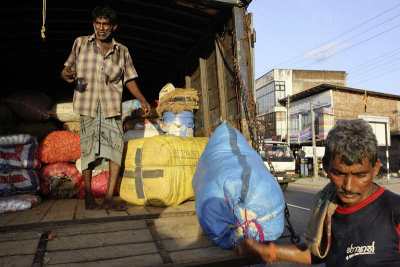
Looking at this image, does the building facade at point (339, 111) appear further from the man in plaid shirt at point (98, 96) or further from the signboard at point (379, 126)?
the man in plaid shirt at point (98, 96)

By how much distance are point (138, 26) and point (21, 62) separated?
2094mm

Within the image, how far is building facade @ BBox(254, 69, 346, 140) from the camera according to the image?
27359 mm

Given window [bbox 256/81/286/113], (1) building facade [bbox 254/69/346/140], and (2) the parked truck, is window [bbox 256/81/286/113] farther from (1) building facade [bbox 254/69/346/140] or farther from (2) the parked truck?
(2) the parked truck

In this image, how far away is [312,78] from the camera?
30.3 metres

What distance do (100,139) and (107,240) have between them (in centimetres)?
113

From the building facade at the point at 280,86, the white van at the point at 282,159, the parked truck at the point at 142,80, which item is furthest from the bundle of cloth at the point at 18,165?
the building facade at the point at 280,86

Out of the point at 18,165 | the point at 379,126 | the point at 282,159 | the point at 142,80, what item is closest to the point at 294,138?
the point at 379,126

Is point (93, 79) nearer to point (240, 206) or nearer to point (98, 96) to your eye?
point (98, 96)

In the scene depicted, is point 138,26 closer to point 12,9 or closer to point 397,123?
point 12,9

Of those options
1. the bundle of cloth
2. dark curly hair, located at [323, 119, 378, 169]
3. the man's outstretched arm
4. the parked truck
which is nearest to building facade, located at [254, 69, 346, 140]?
the parked truck

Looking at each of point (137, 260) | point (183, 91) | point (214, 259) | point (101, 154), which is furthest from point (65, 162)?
point (214, 259)

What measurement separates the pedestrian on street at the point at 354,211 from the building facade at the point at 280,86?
2503 cm

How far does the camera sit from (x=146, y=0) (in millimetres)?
3680

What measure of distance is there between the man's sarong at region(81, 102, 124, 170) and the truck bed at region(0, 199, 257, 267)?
517 mm
